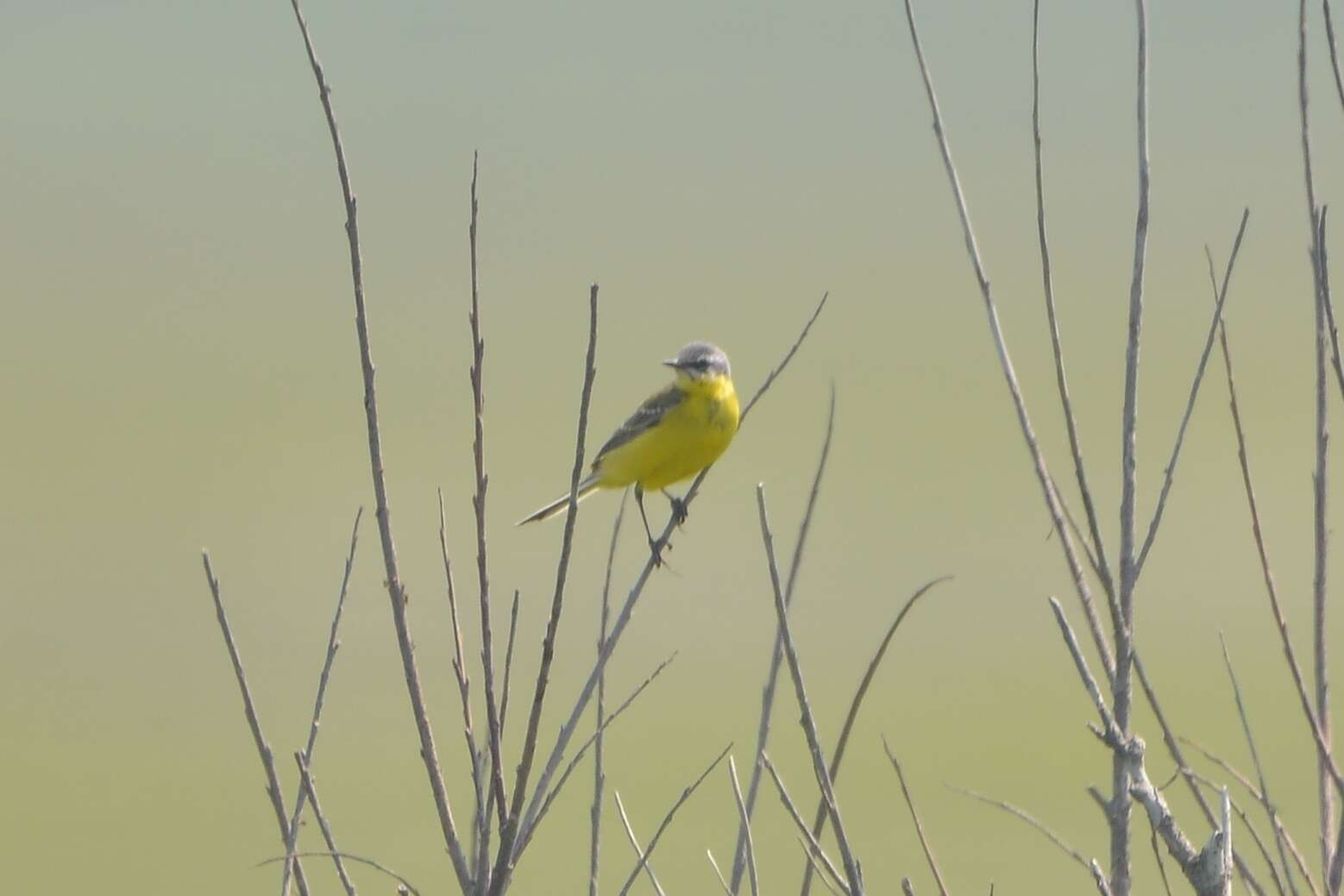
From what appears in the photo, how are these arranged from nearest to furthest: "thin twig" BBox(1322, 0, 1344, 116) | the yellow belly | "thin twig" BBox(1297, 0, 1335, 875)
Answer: "thin twig" BBox(1297, 0, 1335, 875), "thin twig" BBox(1322, 0, 1344, 116), the yellow belly

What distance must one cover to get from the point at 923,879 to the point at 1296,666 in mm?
16615

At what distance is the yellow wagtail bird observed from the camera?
7.30 m

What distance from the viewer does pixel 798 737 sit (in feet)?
92.9

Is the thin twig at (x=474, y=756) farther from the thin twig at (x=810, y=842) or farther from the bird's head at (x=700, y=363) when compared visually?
the bird's head at (x=700, y=363)

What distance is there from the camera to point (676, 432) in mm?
7367

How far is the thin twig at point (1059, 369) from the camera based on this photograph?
2.46 meters

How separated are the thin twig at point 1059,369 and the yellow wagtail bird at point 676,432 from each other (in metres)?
4.26

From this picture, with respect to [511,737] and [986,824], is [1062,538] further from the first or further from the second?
[986,824]

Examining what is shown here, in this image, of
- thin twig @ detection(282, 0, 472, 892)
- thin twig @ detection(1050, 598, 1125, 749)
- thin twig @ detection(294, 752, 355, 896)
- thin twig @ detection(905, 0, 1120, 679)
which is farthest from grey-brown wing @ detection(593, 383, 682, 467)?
thin twig @ detection(1050, 598, 1125, 749)

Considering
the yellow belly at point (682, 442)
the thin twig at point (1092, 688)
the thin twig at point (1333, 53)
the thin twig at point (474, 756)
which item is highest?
the thin twig at point (1333, 53)

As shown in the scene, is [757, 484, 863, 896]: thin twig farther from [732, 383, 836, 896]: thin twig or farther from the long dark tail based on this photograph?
the long dark tail

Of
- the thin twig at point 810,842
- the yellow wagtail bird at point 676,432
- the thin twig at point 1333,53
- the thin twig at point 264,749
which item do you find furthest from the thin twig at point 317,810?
the yellow wagtail bird at point 676,432

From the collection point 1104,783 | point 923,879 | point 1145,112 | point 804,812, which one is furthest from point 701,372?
point 1104,783

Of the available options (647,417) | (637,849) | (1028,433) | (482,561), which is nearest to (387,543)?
(482,561)
